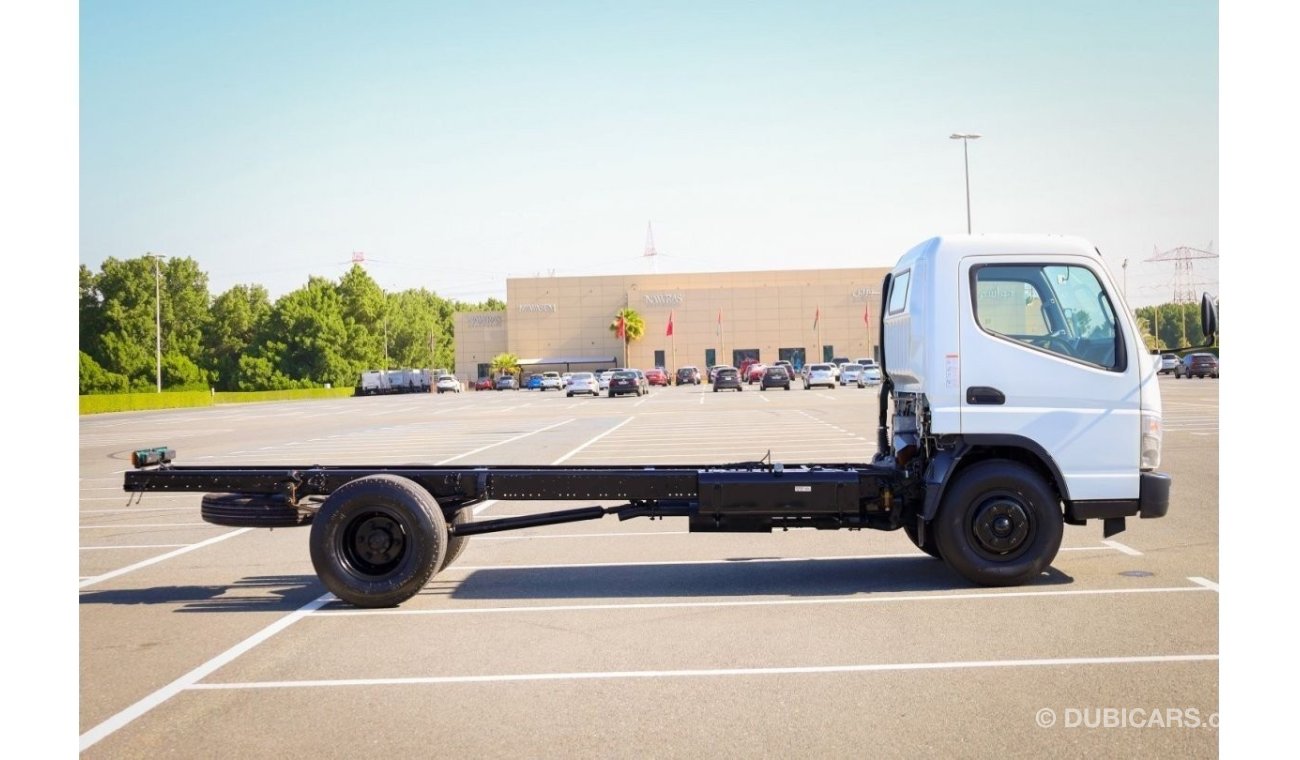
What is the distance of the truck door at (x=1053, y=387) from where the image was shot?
8555mm

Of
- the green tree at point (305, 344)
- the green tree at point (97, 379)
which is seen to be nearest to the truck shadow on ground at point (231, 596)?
the green tree at point (97, 379)

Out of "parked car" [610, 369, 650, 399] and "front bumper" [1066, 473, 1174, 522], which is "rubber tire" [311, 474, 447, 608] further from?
"parked car" [610, 369, 650, 399]

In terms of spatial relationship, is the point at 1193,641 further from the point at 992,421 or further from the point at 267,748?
the point at 267,748

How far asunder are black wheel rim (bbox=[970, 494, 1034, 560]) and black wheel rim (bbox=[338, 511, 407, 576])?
14.0ft

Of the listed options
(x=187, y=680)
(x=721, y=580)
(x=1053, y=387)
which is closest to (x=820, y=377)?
→ (x=721, y=580)

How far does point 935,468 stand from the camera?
28.3 feet

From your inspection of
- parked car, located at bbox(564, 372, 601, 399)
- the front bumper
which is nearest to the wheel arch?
the front bumper

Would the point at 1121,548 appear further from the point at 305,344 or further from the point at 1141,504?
the point at 305,344

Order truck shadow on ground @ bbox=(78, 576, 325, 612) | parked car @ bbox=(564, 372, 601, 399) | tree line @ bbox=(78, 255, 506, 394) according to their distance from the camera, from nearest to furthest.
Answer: truck shadow on ground @ bbox=(78, 576, 325, 612) → parked car @ bbox=(564, 372, 601, 399) → tree line @ bbox=(78, 255, 506, 394)

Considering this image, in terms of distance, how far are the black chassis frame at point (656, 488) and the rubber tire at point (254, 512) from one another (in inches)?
2.5

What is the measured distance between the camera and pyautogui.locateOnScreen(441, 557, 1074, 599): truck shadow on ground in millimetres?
8805

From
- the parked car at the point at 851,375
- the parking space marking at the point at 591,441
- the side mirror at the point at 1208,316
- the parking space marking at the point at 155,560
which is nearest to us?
the side mirror at the point at 1208,316

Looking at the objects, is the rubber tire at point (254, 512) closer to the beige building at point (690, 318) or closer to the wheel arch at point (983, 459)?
the wheel arch at point (983, 459)

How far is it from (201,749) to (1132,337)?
697cm
